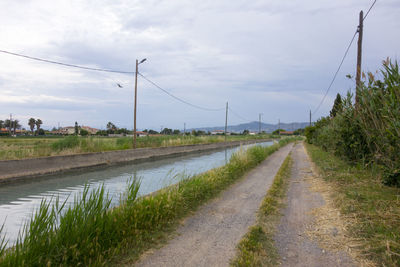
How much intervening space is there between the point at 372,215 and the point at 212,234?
2.95 m

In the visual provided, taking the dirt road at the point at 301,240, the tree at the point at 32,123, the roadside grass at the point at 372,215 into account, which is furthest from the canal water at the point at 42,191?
the tree at the point at 32,123

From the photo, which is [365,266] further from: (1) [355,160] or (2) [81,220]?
(1) [355,160]

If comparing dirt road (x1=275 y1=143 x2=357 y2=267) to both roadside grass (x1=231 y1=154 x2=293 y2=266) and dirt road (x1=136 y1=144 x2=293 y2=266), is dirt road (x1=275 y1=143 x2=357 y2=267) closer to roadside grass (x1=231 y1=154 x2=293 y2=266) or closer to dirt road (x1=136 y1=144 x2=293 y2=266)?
roadside grass (x1=231 y1=154 x2=293 y2=266)

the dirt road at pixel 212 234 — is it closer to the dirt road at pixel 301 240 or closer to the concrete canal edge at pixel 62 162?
the dirt road at pixel 301 240

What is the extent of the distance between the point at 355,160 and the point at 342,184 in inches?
159

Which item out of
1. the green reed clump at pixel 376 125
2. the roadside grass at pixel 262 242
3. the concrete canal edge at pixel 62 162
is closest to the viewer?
the roadside grass at pixel 262 242

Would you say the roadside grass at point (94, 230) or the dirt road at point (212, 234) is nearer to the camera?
the roadside grass at point (94, 230)

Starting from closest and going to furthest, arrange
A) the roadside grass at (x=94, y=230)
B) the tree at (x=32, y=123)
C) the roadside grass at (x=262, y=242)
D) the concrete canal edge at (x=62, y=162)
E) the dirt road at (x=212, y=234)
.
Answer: the roadside grass at (x=94, y=230) < the roadside grass at (x=262, y=242) < the dirt road at (x=212, y=234) < the concrete canal edge at (x=62, y=162) < the tree at (x=32, y=123)

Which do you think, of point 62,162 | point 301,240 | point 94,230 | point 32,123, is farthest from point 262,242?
point 32,123

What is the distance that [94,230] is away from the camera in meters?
3.64

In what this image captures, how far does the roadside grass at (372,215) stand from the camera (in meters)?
3.67

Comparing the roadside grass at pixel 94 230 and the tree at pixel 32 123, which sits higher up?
the tree at pixel 32 123

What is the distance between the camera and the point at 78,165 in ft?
48.7

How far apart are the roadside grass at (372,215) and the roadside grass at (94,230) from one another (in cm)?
307
